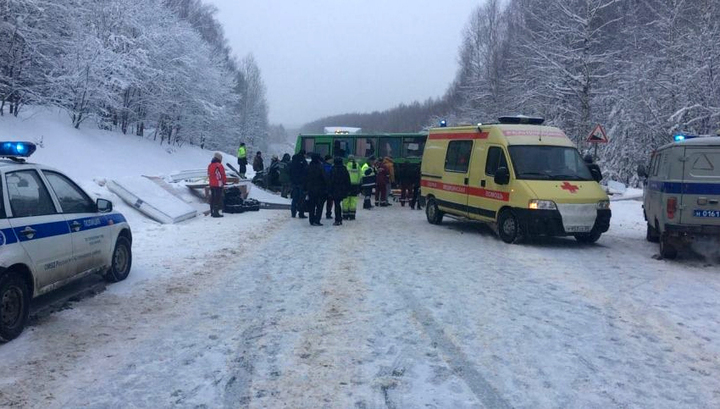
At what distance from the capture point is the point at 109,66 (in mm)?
25734

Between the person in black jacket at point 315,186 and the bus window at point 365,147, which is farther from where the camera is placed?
the bus window at point 365,147

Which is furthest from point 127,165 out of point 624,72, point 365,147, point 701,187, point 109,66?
point 624,72

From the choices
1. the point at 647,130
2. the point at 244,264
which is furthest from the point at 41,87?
the point at 647,130

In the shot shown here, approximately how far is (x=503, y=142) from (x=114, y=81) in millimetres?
19480

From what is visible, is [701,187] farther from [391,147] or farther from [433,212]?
[391,147]

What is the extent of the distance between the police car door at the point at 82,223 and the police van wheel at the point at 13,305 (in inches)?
43.0

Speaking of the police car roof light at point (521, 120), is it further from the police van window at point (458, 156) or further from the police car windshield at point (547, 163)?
the police car windshield at point (547, 163)

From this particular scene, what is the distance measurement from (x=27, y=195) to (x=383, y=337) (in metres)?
3.95

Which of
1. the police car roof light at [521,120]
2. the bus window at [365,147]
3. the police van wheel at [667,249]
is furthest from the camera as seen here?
the bus window at [365,147]

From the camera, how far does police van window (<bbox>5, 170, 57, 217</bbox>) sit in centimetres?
580

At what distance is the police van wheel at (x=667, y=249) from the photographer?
10.1 m

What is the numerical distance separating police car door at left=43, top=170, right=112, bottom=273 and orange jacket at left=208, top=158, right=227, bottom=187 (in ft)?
26.8

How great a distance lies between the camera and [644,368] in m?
5.00

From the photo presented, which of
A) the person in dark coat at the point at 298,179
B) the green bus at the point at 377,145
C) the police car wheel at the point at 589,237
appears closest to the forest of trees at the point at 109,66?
the green bus at the point at 377,145
